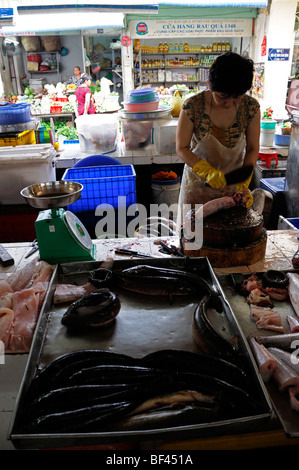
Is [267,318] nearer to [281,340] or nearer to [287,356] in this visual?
[281,340]

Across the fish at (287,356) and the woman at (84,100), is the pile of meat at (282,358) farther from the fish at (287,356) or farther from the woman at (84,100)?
the woman at (84,100)

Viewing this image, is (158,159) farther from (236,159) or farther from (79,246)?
(79,246)

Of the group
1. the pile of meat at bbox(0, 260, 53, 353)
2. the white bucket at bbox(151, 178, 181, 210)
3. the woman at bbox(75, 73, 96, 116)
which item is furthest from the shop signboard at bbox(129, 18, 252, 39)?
the pile of meat at bbox(0, 260, 53, 353)

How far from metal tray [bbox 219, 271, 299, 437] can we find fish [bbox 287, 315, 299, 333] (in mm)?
32

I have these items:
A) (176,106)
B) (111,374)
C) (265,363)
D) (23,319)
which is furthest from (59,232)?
(176,106)

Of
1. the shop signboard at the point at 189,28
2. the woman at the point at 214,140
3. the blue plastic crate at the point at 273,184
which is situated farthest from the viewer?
the shop signboard at the point at 189,28

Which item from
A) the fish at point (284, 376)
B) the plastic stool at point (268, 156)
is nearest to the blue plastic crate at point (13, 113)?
the plastic stool at point (268, 156)

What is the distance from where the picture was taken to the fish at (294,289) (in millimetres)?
2068

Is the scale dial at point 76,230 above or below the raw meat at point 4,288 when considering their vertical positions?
above

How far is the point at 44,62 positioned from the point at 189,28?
5354 millimetres

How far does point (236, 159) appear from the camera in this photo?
326cm

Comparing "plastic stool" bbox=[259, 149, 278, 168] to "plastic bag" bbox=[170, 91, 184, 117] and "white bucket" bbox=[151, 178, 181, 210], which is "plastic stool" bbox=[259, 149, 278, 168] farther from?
"plastic bag" bbox=[170, 91, 184, 117]

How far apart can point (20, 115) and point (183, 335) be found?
4280 mm

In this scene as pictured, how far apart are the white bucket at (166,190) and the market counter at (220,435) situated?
262 cm
